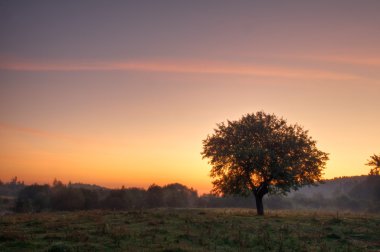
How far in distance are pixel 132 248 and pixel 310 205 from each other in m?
135

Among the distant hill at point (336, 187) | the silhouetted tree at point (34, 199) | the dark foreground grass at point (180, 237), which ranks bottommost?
the dark foreground grass at point (180, 237)

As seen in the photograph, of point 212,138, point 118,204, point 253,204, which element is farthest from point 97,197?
point 212,138

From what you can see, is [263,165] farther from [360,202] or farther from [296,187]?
[360,202]

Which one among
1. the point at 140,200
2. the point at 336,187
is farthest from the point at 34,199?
the point at 336,187

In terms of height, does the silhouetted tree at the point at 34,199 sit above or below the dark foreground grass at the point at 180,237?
above

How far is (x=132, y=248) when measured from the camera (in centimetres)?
1902

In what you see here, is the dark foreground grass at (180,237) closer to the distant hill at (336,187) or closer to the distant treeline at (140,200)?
the distant treeline at (140,200)

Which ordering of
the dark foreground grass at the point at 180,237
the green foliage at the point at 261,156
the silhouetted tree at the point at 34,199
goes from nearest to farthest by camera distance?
1. the dark foreground grass at the point at 180,237
2. the green foliage at the point at 261,156
3. the silhouetted tree at the point at 34,199

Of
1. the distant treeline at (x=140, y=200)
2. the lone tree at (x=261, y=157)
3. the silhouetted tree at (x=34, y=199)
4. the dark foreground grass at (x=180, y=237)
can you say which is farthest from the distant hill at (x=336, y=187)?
the dark foreground grass at (x=180, y=237)

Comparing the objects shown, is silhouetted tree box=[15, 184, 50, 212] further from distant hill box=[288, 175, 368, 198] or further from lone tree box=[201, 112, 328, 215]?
distant hill box=[288, 175, 368, 198]

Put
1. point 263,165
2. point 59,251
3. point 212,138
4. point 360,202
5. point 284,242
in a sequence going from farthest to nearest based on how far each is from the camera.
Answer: point 360,202 → point 212,138 → point 263,165 → point 284,242 → point 59,251

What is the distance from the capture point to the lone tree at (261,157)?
141 feet

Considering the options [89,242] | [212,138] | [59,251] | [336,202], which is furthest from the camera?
[336,202]

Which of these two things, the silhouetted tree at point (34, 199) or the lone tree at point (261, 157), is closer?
the lone tree at point (261, 157)
